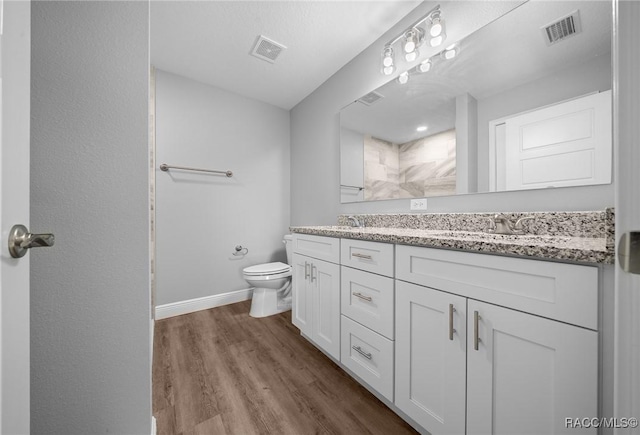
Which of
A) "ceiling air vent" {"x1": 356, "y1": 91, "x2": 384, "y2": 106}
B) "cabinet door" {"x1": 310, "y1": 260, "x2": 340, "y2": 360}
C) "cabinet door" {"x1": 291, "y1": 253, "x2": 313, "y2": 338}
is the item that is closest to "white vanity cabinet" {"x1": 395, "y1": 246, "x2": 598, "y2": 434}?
"cabinet door" {"x1": 310, "y1": 260, "x2": 340, "y2": 360}

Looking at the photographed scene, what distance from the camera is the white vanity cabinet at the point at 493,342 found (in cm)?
62

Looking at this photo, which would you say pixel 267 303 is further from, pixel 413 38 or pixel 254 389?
pixel 413 38

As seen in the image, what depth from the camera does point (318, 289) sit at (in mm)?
1563

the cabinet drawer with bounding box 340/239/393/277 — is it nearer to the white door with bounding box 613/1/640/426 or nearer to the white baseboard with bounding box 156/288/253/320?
the white door with bounding box 613/1/640/426

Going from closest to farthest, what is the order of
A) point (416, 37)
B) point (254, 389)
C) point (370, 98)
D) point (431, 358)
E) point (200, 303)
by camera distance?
1. point (431, 358)
2. point (254, 389)
3. point (416, 37)
4. point (370, 98)
5. point (200, 303)

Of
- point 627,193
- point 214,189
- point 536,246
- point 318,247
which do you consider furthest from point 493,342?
point 214,189

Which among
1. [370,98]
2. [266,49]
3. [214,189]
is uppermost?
[266,49]

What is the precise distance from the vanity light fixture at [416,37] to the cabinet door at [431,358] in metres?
1.47

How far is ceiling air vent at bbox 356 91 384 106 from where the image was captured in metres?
1.86

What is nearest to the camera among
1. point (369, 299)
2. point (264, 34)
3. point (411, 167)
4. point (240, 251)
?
point (369, 299)

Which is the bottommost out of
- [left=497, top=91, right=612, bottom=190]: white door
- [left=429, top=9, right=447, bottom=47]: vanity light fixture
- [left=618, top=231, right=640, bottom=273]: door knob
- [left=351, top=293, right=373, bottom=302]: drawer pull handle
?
[left=351, top=293, right=373, bottom=302]: drawer pull handle

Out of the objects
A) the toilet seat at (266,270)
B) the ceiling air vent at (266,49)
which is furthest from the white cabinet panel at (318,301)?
the ceiling air vent at (266,49)

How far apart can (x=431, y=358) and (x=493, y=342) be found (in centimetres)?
25

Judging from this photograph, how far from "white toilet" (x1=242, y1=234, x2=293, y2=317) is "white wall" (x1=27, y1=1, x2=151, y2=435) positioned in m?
1.27
